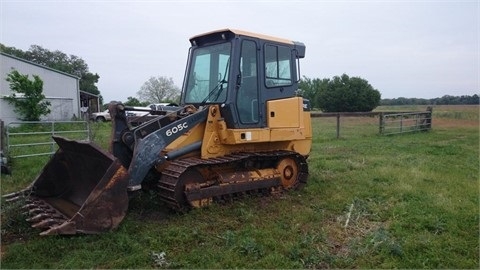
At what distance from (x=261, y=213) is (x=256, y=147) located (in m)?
1.66

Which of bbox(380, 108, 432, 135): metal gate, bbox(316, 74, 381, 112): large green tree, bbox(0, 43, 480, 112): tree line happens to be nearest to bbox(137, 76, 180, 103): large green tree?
bbox(0, 43, 480, 112): tree line

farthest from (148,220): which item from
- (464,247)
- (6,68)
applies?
(6,68)

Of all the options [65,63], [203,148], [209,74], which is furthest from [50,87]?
[65,63]

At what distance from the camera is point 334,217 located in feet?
18.7

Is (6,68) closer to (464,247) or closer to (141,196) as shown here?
(141,196)

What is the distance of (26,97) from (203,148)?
19.9 m

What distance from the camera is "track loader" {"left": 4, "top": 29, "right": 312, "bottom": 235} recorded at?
5.04m

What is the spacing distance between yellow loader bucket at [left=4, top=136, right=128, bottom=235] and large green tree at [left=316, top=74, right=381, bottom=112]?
158 feet

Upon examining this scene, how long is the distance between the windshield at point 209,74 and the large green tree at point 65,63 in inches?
2140

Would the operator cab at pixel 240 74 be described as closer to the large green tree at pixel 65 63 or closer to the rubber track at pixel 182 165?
the rubber track at pixel 182 165

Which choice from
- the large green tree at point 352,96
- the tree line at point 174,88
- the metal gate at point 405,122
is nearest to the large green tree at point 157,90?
the tree line at point 174,88

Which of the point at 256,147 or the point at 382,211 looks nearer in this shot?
the point at 382,211

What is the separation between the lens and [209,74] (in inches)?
269

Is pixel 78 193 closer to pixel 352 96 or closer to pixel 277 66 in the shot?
pixel 277 66
